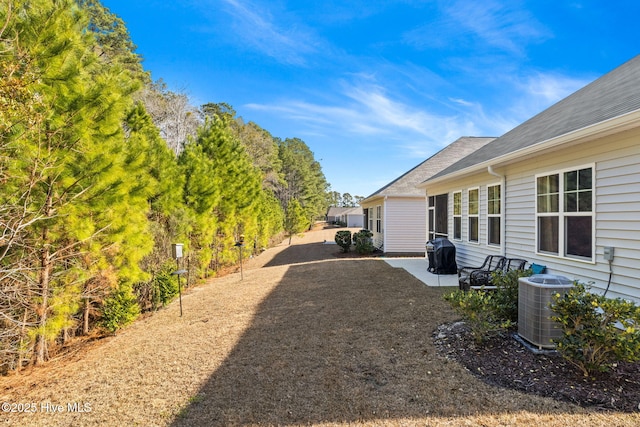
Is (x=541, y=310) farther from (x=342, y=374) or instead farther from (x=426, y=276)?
(x=426, y=276)

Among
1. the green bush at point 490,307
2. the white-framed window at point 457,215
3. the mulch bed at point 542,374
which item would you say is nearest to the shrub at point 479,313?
the green bush at point 490,307

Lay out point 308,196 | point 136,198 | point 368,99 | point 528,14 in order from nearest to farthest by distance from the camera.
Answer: point 136,198 < point 528,14 < point 368,99 < point 308,196

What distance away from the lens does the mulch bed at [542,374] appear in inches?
102

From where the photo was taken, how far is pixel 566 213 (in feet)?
16.3

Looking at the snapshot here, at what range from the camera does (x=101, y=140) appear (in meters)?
4.46

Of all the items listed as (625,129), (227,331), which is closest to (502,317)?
(625,129)

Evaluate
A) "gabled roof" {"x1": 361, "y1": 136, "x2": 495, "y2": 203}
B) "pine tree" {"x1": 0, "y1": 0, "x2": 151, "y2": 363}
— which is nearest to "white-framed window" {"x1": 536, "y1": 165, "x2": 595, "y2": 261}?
"pine tree" {"x1": 0, "y1": 0, "x2": 151, "y2": 363}

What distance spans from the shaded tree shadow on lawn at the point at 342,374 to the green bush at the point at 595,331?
2.19 ft

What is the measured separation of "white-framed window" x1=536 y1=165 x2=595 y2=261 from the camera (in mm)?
4578

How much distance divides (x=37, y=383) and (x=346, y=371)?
3.58 m

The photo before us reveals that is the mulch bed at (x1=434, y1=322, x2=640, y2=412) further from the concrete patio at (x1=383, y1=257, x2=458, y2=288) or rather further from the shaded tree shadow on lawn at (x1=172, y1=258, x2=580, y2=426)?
the concrete patio at (x1=383, y1=257, x2=458, y2=288)

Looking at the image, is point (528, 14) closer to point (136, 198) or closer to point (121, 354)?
point (136, 198)

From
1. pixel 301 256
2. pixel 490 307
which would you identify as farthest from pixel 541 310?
pixel 301 256

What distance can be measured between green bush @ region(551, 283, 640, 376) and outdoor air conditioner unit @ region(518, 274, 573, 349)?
33 centimetres
